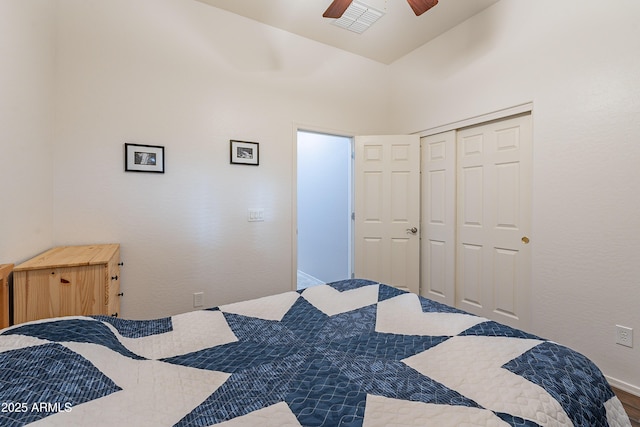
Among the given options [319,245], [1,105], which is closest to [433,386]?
[1,105]

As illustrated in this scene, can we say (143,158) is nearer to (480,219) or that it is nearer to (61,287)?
(61,287)

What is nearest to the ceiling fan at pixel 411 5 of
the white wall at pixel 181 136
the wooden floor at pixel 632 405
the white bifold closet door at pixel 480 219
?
the white wall at pixel 181 136

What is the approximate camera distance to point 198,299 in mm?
2570

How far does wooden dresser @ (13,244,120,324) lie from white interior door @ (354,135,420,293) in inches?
96.3

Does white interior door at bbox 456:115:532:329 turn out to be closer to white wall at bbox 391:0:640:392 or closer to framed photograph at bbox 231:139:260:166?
white wall at bbox 391:0:640:392

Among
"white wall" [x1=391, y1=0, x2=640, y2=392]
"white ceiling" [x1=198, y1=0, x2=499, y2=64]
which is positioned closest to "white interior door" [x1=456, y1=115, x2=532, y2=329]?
"white wall" [x1=391, y1=0, x2=640, y2=392]

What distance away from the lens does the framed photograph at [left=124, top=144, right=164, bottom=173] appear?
228 centimetres

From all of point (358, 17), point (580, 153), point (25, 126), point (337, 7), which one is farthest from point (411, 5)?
point (25, 126)

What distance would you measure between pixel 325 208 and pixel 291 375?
3518 millimetres

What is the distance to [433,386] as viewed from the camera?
788 millimetres

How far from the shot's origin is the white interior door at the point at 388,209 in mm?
3293

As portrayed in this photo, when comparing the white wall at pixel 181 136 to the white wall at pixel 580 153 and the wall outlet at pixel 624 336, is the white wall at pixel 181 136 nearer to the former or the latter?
the white wall at pixel 580 153

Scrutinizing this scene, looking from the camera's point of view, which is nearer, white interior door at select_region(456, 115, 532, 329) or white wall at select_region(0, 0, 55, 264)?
white wall at select_region(0, 0, 55, 264)

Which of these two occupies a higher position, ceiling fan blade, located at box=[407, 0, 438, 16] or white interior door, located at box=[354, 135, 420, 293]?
ceiling fan blade, located at box=[407, 0, 438, 16]
